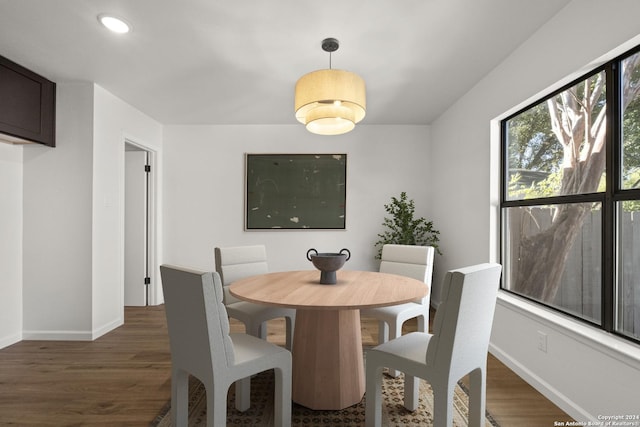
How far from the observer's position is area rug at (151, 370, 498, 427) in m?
1.86

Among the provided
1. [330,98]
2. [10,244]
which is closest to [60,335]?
[10,244]

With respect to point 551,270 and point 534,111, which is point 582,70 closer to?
point 534,111

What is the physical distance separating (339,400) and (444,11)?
2.40m

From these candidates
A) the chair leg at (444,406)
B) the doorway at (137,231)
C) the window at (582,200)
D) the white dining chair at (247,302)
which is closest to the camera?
the chair leg at (444,406)

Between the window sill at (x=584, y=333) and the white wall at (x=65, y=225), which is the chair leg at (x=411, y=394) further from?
the white wall at (x=65, y=225)

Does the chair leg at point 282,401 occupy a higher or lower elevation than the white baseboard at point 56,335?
higher

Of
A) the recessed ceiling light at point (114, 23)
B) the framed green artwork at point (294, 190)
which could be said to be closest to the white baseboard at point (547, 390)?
the framed green artwork at point (294, 190)

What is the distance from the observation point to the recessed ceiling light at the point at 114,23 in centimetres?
A: 209

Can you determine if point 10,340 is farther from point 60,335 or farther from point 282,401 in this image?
point 282,401

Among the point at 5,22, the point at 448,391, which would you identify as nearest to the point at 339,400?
the point at 448,391

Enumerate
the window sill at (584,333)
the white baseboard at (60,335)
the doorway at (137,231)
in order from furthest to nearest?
1. the doorway at (137,231)
2. the white baseboard at (60,335)
3. the window sill at (584,333)

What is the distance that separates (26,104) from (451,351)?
371cm

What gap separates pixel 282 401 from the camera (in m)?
1.61

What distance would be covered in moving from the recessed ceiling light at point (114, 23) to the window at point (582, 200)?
9.40ft
